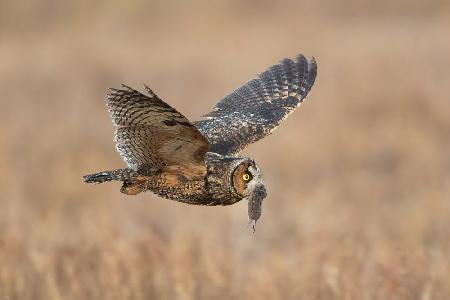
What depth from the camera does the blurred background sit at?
598cm

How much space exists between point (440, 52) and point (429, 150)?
104 inches

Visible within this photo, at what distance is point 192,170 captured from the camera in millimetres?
4246

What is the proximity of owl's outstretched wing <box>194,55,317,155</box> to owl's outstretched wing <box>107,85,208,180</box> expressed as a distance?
1.58 ft

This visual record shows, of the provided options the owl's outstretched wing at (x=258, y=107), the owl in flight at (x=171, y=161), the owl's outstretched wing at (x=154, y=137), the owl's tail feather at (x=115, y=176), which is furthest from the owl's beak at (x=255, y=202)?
the owl's outstretched wing at (x=258, y=107)

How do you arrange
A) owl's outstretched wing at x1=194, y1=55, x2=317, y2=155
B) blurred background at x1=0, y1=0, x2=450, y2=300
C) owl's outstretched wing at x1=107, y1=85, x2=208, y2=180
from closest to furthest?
owl's outstretched wing at x1=107, y1=85, x2=208, y2=180 < owl's outstretched wing at x1=194, y1=55, x2=317, y2=155 < blurred background at x1=0, y1=0, x2=450, y2=300

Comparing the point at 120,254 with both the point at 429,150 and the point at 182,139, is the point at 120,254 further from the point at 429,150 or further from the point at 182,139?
the point at 429,150

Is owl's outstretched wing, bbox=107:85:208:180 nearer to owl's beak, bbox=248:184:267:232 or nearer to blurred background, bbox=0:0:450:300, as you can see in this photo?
owl's beak, bbox=248:184:267:232

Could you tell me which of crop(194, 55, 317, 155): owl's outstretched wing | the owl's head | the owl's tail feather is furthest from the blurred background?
the owl's head

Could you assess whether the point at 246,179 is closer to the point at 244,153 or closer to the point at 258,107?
the point at 258,107

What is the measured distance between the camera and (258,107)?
213 inches

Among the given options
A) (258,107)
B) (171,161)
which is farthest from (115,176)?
(258,107)

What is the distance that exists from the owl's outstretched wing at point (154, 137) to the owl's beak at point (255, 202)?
21 cm

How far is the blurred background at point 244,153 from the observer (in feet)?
19.6

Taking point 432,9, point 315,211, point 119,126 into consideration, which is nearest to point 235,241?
point 315,211
